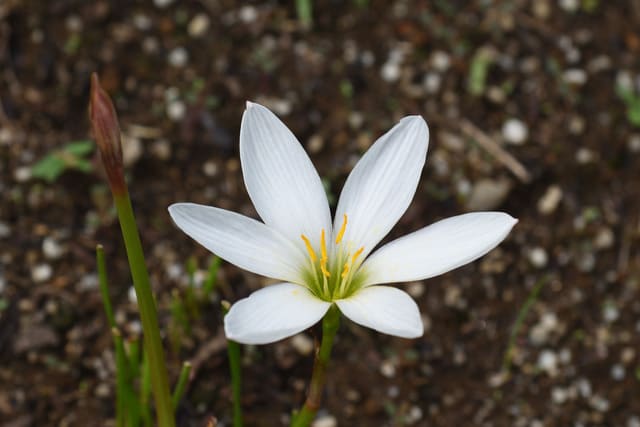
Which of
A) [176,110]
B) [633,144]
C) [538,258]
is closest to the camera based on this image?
[538,258]

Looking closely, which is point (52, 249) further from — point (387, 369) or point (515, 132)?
point (515, 132)

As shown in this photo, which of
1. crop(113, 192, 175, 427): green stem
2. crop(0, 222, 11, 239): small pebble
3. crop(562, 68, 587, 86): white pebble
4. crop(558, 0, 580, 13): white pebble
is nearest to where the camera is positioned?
crop(113, 192, 175, 427): green stem

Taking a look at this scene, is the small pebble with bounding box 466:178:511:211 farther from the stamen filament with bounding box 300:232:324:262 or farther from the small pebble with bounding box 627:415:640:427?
the stamen filament with bounding box 300:232:324:262

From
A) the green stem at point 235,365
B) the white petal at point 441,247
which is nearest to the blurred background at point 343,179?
the green stem at point 235,365

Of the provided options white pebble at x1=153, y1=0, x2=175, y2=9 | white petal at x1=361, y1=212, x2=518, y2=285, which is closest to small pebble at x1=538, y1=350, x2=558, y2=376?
white petal at x1=361, y1=212, x2=518, y2=285

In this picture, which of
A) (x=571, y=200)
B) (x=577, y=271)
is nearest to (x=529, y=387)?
(x=577, y=271)

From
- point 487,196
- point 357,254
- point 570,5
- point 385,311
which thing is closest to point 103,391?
point 357,254
